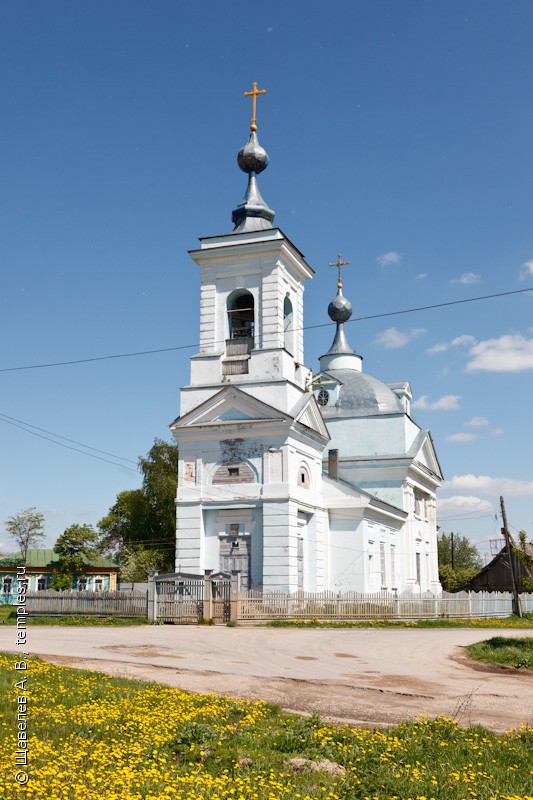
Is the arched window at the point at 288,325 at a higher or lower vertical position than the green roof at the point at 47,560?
higher

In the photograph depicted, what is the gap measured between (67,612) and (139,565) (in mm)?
23327

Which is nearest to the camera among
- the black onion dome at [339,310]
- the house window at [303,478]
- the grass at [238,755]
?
the grass at [238,755]

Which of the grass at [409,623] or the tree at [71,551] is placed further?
the tree at [71,551]

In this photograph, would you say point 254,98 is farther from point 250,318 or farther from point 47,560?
point 47,560

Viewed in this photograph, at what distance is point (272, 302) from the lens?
32.8 meters

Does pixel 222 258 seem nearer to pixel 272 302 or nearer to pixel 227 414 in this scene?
pixel 272 302

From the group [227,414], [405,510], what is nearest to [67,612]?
[227,414]

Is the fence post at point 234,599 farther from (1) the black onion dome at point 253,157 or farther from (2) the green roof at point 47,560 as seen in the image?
(2) the green roof at point 47,560

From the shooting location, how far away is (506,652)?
Answer: 56.9 feet

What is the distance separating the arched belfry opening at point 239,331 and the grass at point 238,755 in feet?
77.1

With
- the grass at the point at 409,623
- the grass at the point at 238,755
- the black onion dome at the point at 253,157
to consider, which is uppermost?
the black onion dome at the point at 253,157

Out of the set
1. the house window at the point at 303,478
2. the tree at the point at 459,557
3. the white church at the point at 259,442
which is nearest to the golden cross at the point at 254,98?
the white church at the point at 259,442

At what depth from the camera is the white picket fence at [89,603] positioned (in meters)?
27.5

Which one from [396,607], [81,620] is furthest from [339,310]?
[81,620]
